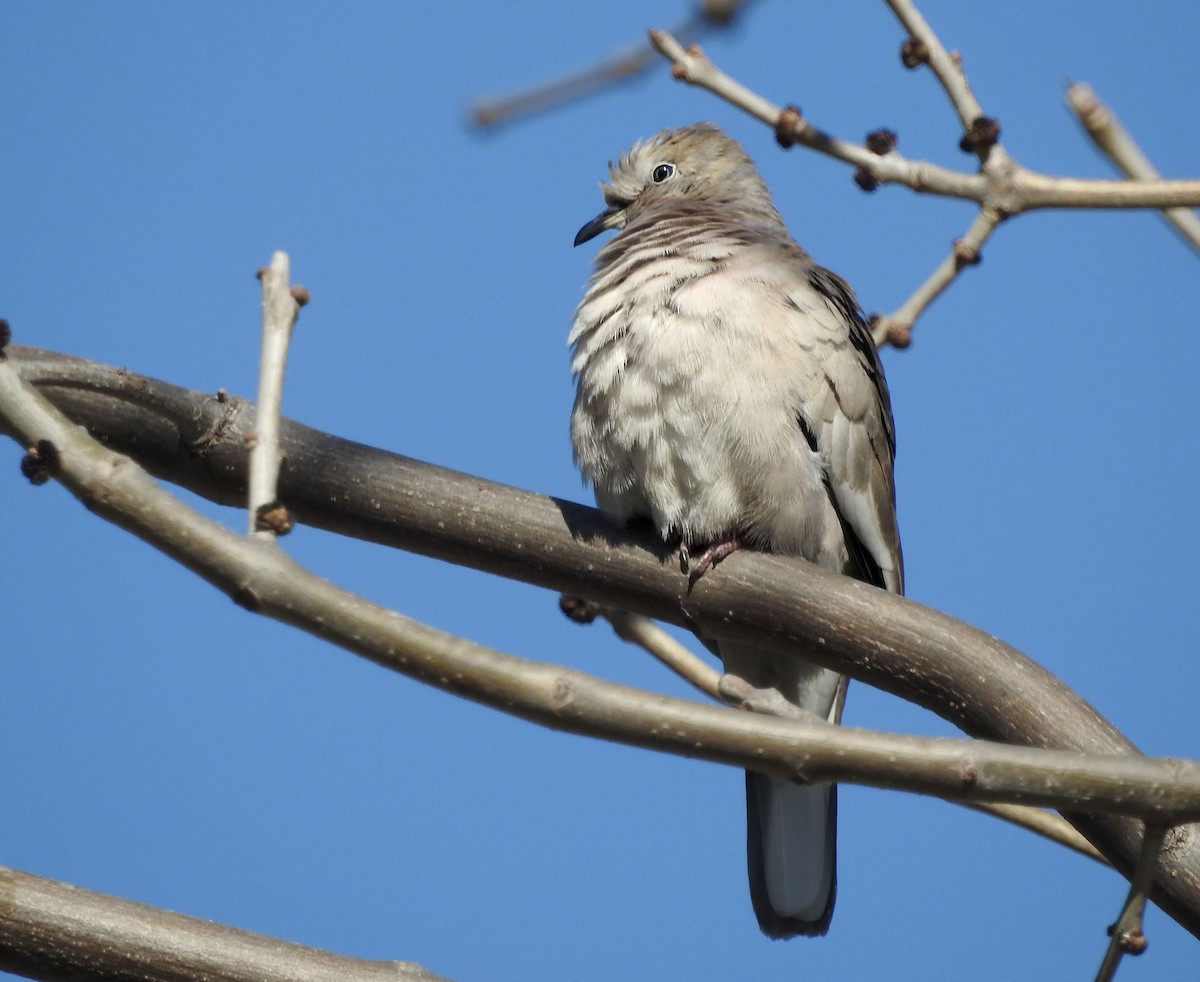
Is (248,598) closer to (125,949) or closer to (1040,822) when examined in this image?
(125,949)

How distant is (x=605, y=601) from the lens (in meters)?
3.34

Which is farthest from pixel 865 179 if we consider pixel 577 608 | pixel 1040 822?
pixel 1040 822

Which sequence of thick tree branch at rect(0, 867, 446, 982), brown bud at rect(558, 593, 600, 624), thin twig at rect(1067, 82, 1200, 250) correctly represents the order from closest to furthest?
1. thin twig at rect(1067, 82, 1200, 250)
2. thick tree branch at rect(0, 867, 446, 982)
3. brown bud at rect(558, 593, 600, 624)

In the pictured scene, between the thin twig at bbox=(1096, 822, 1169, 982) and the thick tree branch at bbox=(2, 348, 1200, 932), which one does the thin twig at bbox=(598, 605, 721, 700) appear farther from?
the thin twig at bbox=(1096, 822, 1169, 982)

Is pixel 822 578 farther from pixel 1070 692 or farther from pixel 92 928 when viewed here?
pixel 92 928

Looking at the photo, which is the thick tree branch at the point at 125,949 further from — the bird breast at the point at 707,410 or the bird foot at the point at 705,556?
the bird breast at the point at 707,410

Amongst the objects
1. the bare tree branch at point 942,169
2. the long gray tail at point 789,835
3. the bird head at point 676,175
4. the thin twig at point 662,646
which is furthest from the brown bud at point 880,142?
the bird head at point 676,175

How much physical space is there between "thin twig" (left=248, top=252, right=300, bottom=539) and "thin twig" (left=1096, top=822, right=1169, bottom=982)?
1286 millimetres

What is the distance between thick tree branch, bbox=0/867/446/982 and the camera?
7.50 ft

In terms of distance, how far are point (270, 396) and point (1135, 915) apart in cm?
144

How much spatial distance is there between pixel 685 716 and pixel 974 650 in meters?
1.15

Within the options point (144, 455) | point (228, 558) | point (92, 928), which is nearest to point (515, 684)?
point (228, 558)

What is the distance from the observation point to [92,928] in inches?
90.5

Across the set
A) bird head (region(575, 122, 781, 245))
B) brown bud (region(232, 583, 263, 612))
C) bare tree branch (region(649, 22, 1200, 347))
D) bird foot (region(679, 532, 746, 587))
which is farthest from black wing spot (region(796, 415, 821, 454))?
brown bud (region(232, 583, 263, 612))
